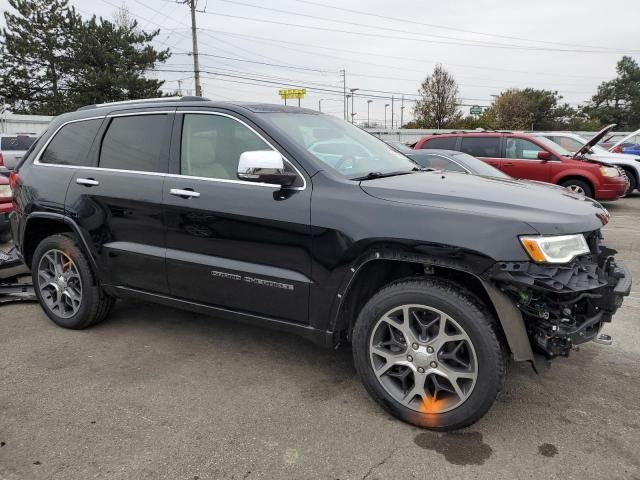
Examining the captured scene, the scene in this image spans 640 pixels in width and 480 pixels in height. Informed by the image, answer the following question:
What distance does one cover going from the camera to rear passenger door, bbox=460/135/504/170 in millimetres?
11750

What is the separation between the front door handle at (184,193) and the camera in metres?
3.48

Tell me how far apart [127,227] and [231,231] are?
968 millimetres

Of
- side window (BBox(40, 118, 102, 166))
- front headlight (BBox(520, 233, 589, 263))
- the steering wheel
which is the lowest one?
front headlight (BBox(520, 233, 589, 263))

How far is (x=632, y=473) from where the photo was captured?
2.50m

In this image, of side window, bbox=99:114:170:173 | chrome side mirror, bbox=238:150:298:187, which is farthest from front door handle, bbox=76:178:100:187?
chrome side mirror, bbox=238:150:298:187

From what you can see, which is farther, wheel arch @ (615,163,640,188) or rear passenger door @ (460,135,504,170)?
wheel arch @ (615,163,640,188)

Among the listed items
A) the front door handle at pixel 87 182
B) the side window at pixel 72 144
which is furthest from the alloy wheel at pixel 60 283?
the side window at pixel 72 144

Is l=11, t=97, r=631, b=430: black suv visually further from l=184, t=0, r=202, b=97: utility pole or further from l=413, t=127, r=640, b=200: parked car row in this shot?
l=184, t=0, r=202, b=97: utility pole

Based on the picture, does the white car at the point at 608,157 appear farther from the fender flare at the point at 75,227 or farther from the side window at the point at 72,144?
the fender flare at the point at 75,227

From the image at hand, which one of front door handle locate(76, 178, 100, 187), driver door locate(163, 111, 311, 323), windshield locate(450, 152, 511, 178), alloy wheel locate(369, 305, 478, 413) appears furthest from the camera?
windshield locate(450, 152, 511, 178)

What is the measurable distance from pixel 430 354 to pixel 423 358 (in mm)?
47

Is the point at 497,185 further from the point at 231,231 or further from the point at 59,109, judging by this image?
the point at 59,109

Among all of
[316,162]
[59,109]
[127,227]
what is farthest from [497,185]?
[59,109]

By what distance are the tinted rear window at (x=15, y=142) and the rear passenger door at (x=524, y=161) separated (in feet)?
43.9
